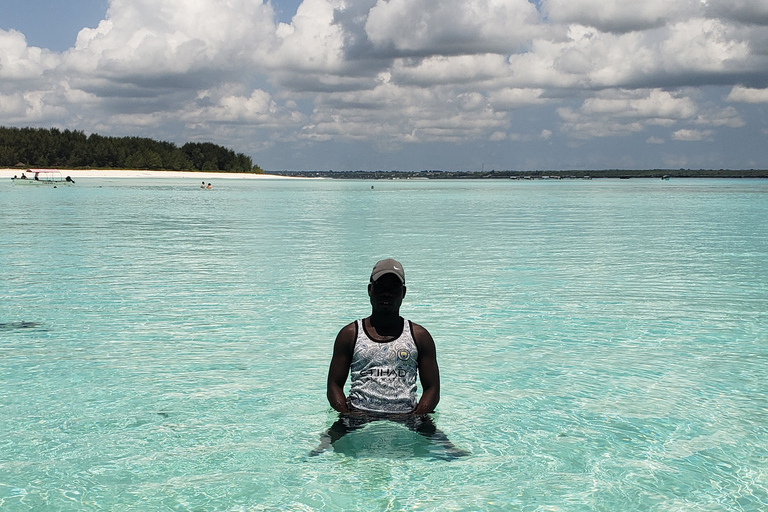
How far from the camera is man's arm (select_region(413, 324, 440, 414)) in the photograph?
6.32 meters

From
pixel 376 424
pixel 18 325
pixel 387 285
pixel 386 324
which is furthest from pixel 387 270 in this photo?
pixel 18 325

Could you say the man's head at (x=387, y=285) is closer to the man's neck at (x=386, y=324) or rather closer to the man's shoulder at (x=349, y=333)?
the man's neck at (x=386, y=324)

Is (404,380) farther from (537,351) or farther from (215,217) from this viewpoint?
(215,217)

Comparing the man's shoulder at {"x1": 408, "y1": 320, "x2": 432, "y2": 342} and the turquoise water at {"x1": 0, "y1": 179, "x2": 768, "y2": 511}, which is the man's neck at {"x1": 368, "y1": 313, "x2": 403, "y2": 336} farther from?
the turquoise water at {"x1": 0, "y1": 179, "x2": 768, "y2": 511}

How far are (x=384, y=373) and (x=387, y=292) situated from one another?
86 cm

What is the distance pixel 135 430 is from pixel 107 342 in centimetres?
427

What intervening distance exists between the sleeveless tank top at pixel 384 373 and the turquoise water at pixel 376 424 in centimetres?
35

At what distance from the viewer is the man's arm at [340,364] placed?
632cm

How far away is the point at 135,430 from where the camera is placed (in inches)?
295

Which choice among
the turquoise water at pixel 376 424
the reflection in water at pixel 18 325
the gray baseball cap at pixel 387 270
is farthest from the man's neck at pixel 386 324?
the reflection in water at pixel 18 325

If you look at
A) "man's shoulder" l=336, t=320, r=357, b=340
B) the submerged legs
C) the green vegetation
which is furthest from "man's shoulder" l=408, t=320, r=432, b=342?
the green vegetation

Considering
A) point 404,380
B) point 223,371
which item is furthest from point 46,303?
point 404,380

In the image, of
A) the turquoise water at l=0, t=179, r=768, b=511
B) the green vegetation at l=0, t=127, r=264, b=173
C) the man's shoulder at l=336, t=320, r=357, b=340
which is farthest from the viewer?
the green vegetation at l=0, t=127, r=264, b=173

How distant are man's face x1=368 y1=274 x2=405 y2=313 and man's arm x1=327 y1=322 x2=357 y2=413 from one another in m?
0.41
